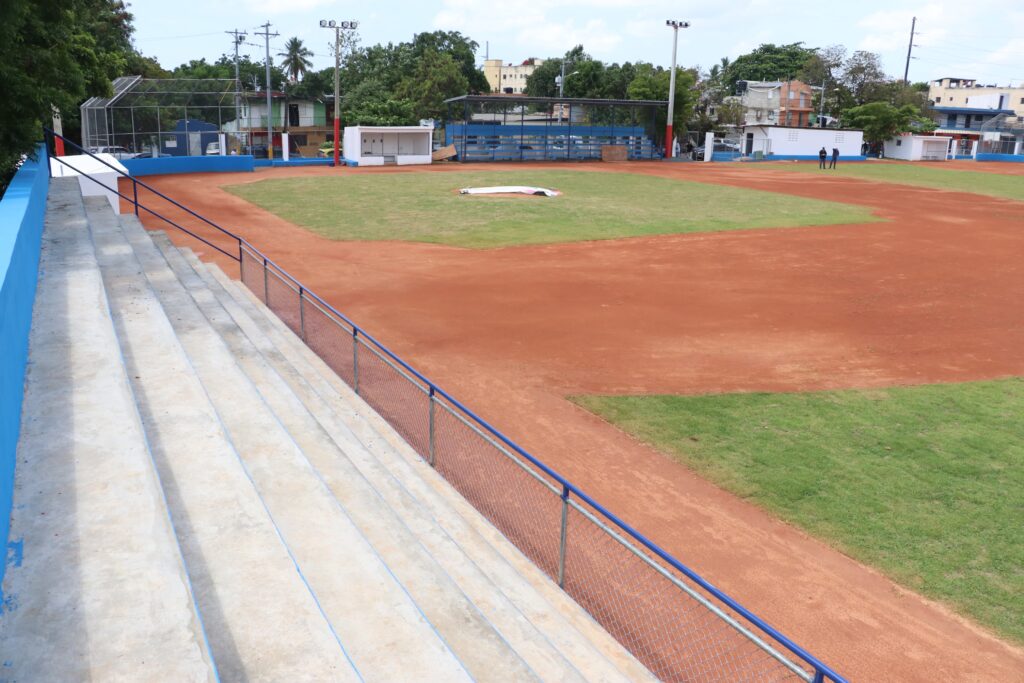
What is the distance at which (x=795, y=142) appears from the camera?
252 ft

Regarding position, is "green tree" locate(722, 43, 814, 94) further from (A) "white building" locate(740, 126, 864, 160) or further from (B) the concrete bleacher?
(B) the concrete bleacher

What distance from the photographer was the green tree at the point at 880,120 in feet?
264

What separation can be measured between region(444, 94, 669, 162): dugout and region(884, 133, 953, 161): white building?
2600cm

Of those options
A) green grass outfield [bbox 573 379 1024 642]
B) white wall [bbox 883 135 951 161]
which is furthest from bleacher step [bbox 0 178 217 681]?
white wall [bbox 883 135 951 161]

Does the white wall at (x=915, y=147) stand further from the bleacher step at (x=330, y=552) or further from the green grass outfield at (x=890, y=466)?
the bleacher step at (x=330, y=552)

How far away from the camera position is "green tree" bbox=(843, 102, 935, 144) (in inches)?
3172

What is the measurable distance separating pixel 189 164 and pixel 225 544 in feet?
160

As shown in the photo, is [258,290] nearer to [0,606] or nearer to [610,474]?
[610,474]

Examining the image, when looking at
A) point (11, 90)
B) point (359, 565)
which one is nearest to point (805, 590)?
point (359, 565)

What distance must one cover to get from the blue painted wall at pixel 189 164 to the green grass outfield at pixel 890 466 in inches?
1697

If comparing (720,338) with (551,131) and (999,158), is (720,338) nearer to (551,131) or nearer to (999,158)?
(551,131)

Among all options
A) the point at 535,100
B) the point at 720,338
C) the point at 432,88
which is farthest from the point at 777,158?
the point at 720,338

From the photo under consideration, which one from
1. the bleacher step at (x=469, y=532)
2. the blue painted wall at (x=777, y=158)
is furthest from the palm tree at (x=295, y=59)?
the bleacher step at (x=469, y=532)

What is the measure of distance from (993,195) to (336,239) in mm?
38851
